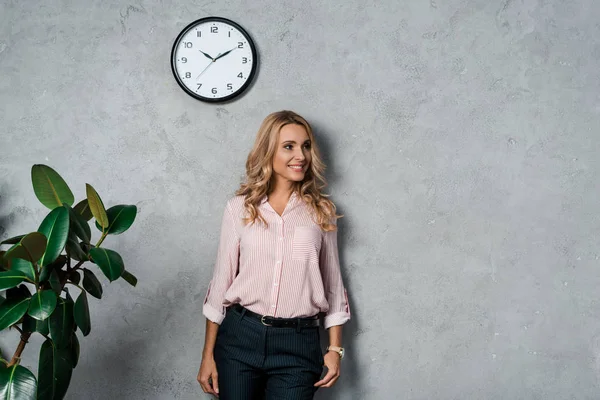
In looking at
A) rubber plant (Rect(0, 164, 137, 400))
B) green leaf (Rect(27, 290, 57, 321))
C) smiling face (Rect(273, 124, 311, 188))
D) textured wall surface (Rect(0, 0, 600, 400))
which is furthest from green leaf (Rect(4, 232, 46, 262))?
smiling face (Rect(273, 124, 311, 188))

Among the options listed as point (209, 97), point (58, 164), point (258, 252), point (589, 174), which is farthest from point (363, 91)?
point (58, 164)

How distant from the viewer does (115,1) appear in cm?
234

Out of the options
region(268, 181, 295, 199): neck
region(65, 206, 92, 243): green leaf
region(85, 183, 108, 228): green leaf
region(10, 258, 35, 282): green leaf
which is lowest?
region(10, 258, 35, 282): green leaf

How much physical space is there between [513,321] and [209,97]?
5.58 ft

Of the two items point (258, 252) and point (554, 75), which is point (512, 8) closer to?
point (554, 75)

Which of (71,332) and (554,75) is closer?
(71,332)

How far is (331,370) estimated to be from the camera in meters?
2.16

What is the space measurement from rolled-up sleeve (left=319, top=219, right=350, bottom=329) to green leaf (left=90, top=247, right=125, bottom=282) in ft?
2.77

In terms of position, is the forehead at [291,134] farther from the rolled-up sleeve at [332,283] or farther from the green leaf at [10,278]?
the green leaf at [10,278]

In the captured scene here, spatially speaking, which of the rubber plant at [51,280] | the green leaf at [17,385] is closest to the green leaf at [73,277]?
the rubber plant at [51,280]

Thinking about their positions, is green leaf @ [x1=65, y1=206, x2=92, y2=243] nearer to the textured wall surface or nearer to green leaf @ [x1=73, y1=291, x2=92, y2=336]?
green leaf @ [x1=73, y1=291, x2=92, y2=336]

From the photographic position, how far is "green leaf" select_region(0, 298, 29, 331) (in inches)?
64.4

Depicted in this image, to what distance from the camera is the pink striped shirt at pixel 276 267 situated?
211 centimetres

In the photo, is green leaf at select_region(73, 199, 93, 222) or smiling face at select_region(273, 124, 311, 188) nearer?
green leaf at select_region(73, 199, 93, 222)
